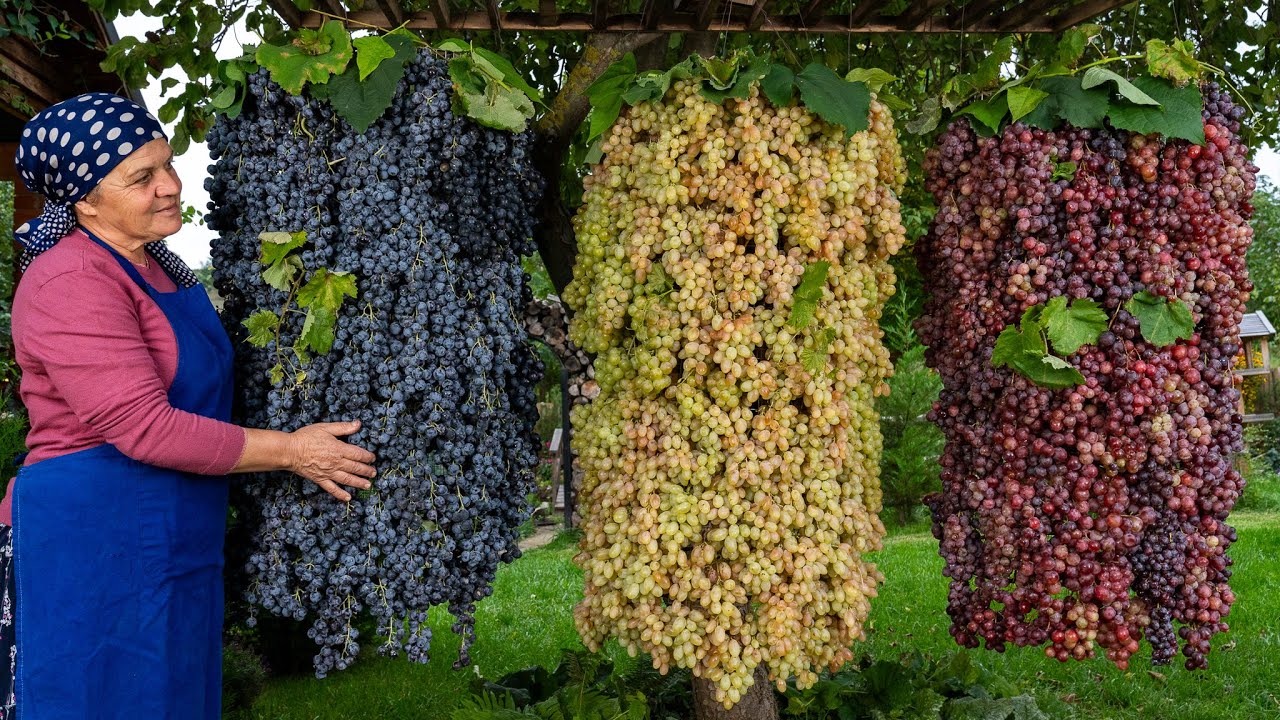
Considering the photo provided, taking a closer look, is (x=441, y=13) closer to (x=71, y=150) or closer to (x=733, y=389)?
(x=71, y=150)

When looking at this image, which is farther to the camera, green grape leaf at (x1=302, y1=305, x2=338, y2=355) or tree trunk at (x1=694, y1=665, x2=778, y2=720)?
tree trunk at (x1=694, y1=665, x2=778, y2=720)

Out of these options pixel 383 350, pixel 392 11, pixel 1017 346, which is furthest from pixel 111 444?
pixel 1017 346

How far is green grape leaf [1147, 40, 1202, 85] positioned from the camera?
2059 millimetres

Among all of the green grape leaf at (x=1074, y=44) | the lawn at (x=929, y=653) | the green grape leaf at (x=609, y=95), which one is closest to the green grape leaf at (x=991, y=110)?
the green grape leaf at (x=1074, y=44)

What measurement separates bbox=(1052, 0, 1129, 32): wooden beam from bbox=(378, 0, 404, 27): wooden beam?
184cm

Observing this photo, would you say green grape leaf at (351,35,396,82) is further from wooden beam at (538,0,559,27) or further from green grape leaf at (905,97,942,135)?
green grape leaf at (905,97,942,135)

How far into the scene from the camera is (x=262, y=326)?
6.64 feet

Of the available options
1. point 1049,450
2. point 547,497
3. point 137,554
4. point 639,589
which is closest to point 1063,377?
point 1049,450

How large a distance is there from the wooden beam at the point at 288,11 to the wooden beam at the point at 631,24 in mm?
40

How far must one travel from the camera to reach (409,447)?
201cm

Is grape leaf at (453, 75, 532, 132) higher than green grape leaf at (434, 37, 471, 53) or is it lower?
lower

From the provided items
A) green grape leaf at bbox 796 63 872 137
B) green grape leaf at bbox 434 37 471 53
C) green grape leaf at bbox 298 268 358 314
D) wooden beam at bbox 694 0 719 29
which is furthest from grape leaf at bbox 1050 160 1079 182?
green grape leaf at bbox 298 268 358 314

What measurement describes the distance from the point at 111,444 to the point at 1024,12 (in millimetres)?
2545

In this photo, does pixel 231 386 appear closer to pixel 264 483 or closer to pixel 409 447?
pixel 264 483
